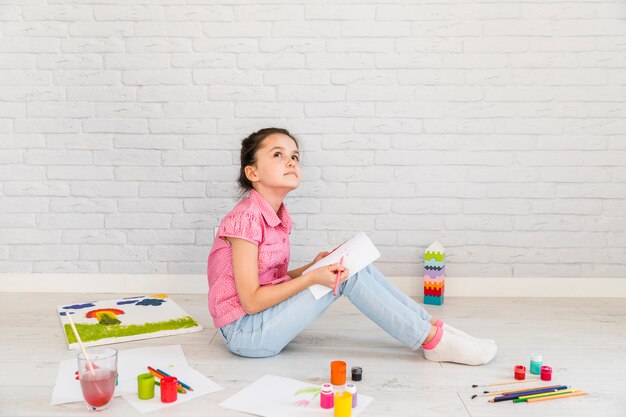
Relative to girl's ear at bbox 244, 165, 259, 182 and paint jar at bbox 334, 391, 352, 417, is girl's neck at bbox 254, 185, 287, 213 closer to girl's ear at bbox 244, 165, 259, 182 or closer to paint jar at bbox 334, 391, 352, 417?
girl's ear at bbox 244, 165, 259, 182

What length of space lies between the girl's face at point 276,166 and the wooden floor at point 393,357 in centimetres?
55

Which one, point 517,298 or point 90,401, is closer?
point 90,401

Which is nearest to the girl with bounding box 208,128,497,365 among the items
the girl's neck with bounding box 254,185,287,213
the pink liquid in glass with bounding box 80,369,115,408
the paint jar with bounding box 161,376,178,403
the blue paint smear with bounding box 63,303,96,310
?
the girl's neck with bounding box 254,185,287,213

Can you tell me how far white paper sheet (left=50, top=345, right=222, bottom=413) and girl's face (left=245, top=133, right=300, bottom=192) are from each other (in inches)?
24.2

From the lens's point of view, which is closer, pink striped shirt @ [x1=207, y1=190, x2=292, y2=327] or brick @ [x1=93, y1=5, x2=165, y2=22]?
pink striped shirt @ [x1=207, y1=190, x2=292, y2=327]

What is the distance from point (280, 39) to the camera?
2.77 m

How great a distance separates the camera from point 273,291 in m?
1.98

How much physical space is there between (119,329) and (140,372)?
1.49ft

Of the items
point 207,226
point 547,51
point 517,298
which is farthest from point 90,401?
point 547,51

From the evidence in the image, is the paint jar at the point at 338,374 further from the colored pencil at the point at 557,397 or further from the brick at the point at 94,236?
→ the brick at the point at 94,236

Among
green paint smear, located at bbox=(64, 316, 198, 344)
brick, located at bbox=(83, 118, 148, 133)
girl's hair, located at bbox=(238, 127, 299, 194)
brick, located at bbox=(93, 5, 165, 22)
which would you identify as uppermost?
brick, located at bbox=(93, 5, 165, 22)

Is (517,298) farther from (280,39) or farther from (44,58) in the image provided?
(44,58)

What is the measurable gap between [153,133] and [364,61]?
3.11 ft

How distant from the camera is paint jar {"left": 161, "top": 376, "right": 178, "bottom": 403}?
171 centimetres
